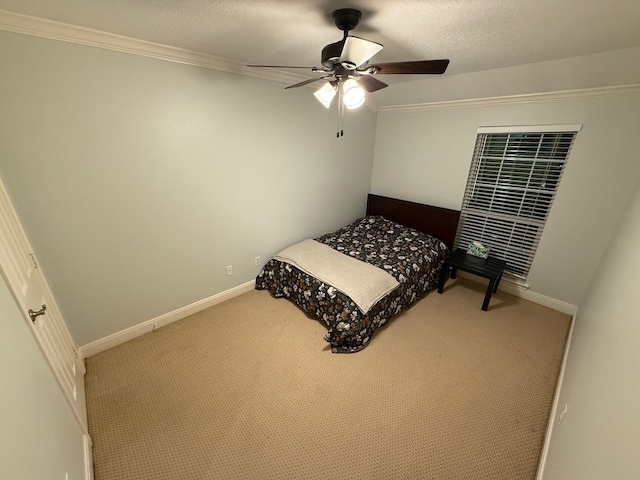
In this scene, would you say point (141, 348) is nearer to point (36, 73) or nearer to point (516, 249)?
point (36, 73)

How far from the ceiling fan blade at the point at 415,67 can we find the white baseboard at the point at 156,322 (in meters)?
2.40

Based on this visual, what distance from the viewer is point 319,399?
71.1 inches

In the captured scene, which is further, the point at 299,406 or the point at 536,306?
the point at 536,306

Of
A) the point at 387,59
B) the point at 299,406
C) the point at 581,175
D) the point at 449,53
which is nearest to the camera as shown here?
the point at 299,406

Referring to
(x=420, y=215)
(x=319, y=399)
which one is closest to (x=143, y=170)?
(x=319, y=399)

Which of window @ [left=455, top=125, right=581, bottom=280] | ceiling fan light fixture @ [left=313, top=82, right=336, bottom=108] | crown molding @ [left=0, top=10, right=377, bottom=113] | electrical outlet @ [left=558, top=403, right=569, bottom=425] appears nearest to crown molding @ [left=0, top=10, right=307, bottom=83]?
crown molding @ [left=0, top=10, right=377, bottom=113]

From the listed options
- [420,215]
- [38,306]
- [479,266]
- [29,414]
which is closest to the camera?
[29,414]

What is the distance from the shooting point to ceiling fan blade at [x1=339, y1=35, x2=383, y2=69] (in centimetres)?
125

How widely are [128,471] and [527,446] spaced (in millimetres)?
2274

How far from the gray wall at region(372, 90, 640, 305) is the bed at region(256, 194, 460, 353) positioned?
34 centimetres

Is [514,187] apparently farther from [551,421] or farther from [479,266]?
[551,421]

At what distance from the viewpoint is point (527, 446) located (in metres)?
1.56

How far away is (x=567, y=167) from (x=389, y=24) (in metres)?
2.27

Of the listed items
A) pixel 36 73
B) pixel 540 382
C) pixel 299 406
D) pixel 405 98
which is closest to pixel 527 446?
pixel 540 382
